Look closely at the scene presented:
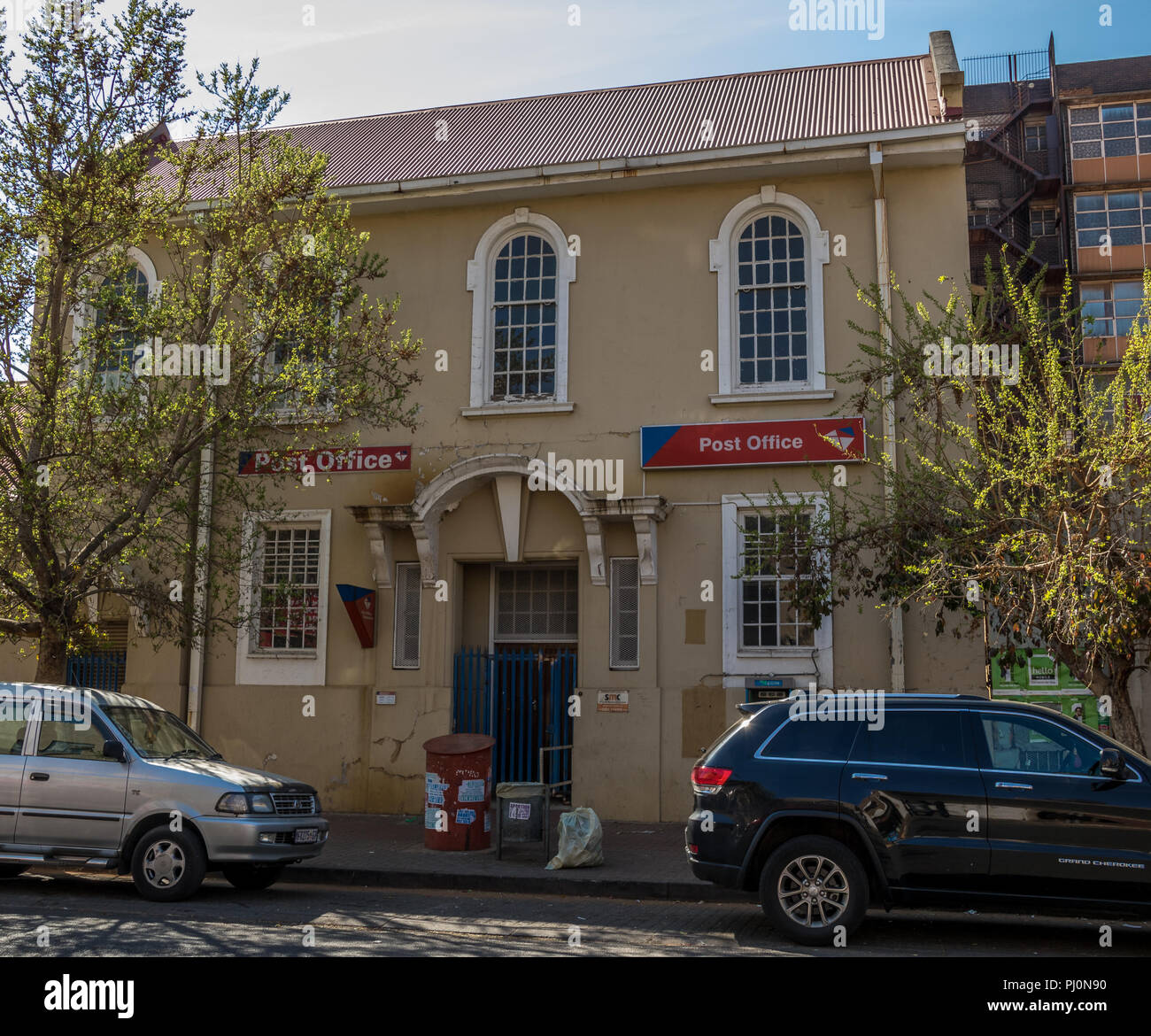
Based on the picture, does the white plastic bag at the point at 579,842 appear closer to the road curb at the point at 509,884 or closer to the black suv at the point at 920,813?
the road curb at the point at 509,884

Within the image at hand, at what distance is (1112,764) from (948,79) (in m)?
10.7

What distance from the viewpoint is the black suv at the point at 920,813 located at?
25.7 ft

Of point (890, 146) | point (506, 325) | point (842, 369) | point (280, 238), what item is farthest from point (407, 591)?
point (890, 146)

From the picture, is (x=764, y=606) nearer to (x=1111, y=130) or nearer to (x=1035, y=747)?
(x=1035, y=747)

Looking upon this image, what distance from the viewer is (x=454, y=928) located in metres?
8.90

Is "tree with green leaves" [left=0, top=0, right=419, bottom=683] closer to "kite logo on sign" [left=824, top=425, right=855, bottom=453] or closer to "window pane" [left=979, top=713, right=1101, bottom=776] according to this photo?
"kite logo on sign" [left=824, top=425, right=855, bottom=453]

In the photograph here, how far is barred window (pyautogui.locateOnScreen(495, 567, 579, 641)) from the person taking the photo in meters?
15.8

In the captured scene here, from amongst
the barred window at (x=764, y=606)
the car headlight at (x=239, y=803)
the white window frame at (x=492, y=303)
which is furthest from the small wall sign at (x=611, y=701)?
the car headlight at (x=239, y=803)

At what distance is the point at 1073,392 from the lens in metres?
10.7

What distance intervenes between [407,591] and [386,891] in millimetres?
5469

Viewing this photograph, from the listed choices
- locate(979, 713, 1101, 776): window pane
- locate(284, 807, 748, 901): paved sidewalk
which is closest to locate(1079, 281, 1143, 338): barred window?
locate(284, 807, 748, 901): paved sidewalk

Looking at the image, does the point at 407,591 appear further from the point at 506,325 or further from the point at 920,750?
the point at 920,750

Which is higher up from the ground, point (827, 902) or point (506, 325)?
point (506, 325)

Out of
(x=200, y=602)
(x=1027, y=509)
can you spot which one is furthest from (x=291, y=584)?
(x=1027, y=509)
